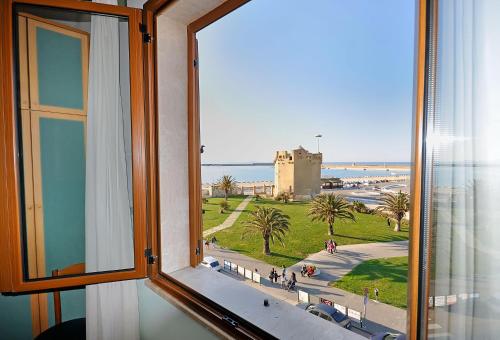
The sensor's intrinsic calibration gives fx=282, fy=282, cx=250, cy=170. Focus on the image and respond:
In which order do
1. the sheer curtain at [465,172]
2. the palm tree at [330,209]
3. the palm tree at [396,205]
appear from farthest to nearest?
the palm tree at [330,209], the palm tree at [396,205], the sheer curtain at [465,172]

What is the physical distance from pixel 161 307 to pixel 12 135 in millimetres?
1174

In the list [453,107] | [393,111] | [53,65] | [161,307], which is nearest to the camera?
[453,107]

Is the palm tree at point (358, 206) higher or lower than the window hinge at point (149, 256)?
higher

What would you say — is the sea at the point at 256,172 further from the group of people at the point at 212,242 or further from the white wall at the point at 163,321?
the white wall at the point at 163,321

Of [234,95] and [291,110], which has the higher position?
[234,95]

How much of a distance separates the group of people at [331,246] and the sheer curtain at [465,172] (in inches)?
19.6

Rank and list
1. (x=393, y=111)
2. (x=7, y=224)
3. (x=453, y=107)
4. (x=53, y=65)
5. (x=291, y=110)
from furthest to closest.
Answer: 1. (x=53, y=65)
2. (x=7, y=224)
3. (x=291, y=110)
4. (x=393, y=111)
5. (x=453, y=107)

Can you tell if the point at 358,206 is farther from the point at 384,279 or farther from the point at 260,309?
the point at 260,309

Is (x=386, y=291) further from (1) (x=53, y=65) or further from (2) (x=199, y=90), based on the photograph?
(1) (x=53, y=65)

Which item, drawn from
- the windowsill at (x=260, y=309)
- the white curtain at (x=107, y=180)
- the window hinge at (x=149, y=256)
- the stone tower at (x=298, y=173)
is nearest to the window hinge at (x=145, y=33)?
the white curtain at (x=107, y=180)

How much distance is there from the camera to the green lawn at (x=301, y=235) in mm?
1017

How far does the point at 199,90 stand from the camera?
1.73 meters

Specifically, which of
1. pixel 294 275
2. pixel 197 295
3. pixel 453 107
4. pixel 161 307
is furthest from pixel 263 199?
pixel 453 107

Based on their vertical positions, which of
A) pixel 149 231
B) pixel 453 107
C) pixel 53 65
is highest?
pixel 53 65
